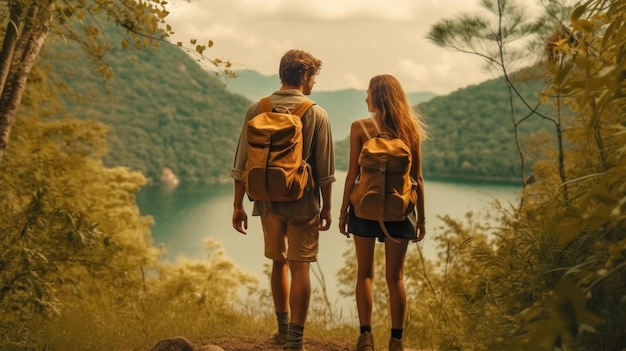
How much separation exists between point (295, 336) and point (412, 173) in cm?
112

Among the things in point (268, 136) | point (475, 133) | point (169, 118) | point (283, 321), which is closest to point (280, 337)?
point (283, 321)

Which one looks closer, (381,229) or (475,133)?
(381,229)

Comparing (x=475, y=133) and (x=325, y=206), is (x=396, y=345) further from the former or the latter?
(x=475, y=133)

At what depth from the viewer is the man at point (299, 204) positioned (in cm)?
414

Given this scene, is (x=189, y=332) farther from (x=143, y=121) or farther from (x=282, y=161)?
(x=143, y=121)

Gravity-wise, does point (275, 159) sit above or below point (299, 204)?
above

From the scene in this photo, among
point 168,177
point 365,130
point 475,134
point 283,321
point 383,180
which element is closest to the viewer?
point 383,180

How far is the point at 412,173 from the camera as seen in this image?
4191 millimetres

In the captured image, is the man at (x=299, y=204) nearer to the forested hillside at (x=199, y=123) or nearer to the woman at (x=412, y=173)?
the woman at (x=412, y=173)

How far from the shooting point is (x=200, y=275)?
877 inches

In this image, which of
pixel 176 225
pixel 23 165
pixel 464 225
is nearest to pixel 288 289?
pixel 23 165

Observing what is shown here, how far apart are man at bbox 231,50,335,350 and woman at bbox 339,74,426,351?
14 centimetres

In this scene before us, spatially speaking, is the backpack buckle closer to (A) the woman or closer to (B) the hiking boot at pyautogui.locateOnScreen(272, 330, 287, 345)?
(A) the woman

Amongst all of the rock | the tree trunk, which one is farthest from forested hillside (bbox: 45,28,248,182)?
the tree trunk
